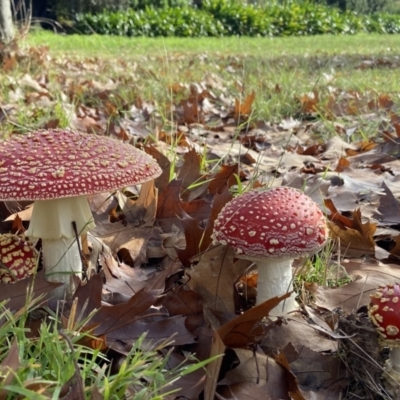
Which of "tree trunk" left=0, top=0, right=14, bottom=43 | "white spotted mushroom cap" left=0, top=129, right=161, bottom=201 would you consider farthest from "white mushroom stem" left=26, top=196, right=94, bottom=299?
"tree trunk" left=0, top=0, right=14, bottom=43

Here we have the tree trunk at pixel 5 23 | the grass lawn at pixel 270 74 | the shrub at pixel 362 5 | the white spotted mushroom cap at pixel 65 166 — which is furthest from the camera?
the shrub at pixel 362 5

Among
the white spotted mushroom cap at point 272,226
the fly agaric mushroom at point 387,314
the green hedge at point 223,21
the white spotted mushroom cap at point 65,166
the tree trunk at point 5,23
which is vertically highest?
the white spotted mushroom cap at point 65,166

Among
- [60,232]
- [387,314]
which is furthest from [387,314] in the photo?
[60,232]

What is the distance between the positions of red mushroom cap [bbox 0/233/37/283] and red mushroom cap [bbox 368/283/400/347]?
1.20 m

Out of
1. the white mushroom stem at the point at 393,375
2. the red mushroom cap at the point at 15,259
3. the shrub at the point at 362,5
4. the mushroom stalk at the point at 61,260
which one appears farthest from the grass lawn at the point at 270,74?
the shrub at the point at 362,5

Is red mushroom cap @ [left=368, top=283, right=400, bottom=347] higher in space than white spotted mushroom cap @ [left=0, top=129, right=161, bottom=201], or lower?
lower

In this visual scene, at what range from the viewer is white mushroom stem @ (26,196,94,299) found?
2.22 metres

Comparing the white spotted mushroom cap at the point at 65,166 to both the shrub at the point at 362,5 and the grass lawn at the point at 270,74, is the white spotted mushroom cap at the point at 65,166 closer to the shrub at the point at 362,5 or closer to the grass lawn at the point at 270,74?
the grass lawn at the point at 270,74

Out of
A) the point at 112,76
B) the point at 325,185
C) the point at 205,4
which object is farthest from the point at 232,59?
the point at 205,4

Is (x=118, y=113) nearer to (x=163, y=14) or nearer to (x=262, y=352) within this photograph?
(x=262, y=352)

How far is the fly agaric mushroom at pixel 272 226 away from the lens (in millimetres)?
1879


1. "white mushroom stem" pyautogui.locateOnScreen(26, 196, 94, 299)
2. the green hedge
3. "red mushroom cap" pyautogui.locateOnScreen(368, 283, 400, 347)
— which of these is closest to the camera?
"red mushroom cap" pyautogui.locateOnScreen(368, 283, 400, 347)

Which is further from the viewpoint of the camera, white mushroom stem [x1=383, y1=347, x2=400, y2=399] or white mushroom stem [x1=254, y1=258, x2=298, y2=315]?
white mushroom stem [x1=254, y1=258, x2=298, y2=315]

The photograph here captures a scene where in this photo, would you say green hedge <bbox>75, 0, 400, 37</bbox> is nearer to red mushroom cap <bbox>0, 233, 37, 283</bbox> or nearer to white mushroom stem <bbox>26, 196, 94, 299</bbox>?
white mushroom stem <bbox>26, 196, 94, 299</bbox>
